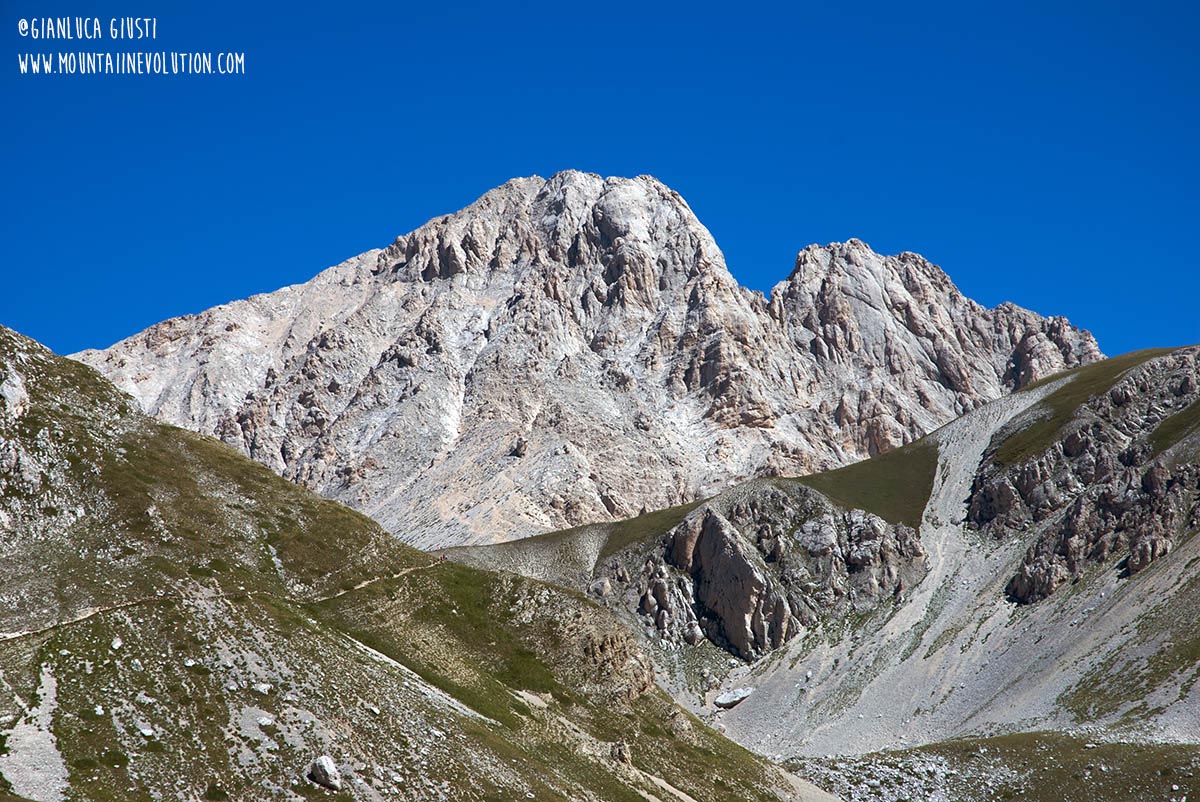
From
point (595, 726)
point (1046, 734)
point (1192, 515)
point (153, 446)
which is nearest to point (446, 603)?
point (595, 726)

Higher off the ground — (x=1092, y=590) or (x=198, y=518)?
(x=198, y=518)

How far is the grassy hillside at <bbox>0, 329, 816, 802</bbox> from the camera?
202 ft

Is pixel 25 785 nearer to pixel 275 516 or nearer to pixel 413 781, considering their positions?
pixel 413 781

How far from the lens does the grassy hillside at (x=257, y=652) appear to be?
61.6 meters

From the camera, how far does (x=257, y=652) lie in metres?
74.1

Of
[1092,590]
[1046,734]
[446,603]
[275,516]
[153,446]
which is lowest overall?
[1046,734]

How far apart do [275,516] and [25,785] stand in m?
51.9

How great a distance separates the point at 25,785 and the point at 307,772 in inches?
580

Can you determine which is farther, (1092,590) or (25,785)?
(1092,590)

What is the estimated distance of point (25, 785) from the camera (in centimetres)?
5344

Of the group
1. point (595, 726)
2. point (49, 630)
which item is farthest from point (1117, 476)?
point (49, 630)

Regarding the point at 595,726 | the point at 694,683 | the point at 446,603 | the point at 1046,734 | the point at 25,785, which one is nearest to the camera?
the point at 25,785

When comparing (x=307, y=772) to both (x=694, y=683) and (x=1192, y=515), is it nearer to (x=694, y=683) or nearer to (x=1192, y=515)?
(x=694, y=683)

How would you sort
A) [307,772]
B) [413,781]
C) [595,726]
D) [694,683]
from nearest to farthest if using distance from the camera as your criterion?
1. [307,772]
2. [413,781]
3. [595,726]
4. [694,683]
